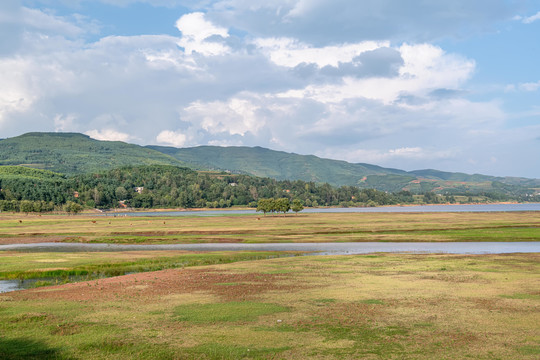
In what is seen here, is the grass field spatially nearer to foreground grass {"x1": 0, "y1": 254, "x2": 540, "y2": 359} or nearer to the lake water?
foreground grass {"x1": 0, "y1": 254, "x2": 540, "y2": 359}

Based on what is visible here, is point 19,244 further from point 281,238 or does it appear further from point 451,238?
point 451,238

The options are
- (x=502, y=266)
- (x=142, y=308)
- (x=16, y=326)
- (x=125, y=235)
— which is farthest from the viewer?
(x=125, y=235)

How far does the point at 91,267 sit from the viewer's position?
55.6m

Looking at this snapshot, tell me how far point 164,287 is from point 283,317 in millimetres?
15028

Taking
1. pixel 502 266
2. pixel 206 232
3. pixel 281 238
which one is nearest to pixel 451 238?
pixel 281 238

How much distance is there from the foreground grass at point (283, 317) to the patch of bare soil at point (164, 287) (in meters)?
0.10

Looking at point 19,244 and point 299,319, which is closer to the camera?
point 299,319

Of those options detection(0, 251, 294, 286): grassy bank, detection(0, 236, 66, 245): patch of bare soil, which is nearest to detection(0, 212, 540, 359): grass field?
detection(0, 251, 294, 286): grassy bank

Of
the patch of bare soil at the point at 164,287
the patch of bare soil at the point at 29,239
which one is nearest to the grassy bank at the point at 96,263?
the patch of bare soil at the point at 164,287

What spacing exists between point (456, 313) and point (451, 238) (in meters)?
68.9

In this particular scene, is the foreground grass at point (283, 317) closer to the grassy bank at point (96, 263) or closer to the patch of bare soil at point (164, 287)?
the patch of bare soil at point (164, 287)

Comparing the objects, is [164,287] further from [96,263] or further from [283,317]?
[96,263]

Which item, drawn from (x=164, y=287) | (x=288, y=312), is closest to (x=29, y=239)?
(x=164, y=287)

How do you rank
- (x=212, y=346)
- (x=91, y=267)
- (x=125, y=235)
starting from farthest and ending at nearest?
(x=125, y=235), (x=91, y=267), (x=212, y=346)
